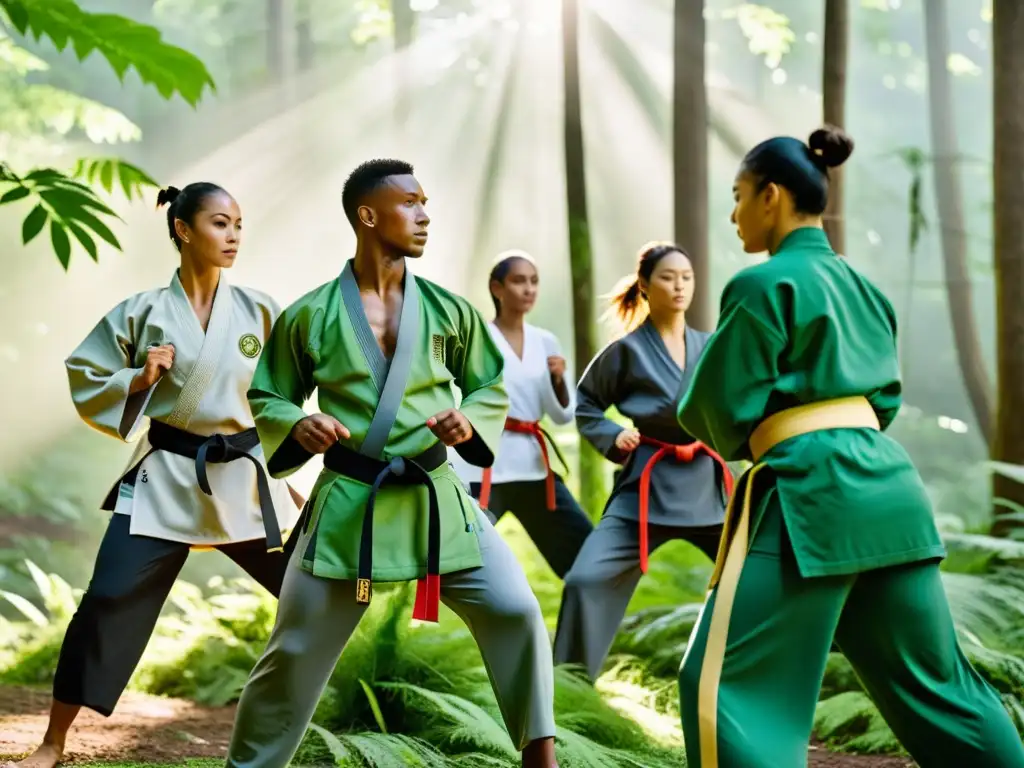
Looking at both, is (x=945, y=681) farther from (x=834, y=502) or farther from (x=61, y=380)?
(x=61, y=380)

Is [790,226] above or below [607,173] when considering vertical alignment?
below

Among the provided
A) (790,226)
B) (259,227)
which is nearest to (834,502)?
(790,226)

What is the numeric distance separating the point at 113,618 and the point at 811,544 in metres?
2.63

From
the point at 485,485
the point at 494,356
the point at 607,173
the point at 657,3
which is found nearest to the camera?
the point at 494,356

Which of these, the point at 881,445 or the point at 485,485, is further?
the point at 485,485

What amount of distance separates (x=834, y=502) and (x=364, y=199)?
1.73 metres

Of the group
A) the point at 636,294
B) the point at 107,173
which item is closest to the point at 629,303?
the point at 636,294

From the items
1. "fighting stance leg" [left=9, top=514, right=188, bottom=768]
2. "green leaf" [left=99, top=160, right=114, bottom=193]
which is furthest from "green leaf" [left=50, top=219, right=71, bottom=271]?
"fighting stance leg" [left=9, top=514, right=188, bottom=768]

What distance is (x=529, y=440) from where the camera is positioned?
20.2 ft

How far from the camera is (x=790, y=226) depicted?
10.4 ft

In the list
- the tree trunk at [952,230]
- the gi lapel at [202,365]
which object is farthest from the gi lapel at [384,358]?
the tree trunk at [952,230]

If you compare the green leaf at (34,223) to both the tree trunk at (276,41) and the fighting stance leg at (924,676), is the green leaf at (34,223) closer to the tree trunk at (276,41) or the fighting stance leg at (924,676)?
the fighting stance leg at (924,676)

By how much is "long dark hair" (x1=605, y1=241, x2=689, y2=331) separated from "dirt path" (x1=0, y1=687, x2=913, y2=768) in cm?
213

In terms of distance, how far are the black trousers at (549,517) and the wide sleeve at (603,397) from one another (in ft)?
1.88
